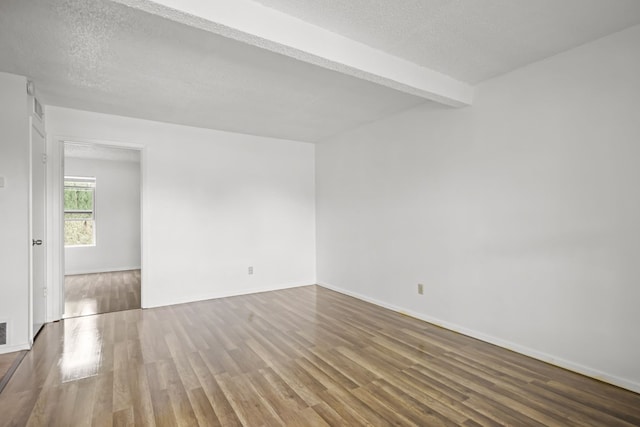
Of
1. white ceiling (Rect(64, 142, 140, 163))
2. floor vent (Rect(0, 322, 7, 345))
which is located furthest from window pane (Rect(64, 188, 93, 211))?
floor vent (Rect(0, 322, 7, 345))

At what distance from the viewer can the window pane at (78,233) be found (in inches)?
290

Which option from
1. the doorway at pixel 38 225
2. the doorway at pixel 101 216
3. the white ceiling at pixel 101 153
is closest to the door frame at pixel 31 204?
the doorway at pixel 38 225

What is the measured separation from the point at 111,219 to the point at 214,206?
13.4 ft

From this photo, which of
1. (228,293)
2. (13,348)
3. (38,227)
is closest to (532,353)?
(228,293)

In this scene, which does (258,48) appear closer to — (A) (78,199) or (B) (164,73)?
(B) (164,73)

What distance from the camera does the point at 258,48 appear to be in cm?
264

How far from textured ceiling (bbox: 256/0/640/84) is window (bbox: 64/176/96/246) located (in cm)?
736

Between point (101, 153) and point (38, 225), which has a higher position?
point (101, 153)

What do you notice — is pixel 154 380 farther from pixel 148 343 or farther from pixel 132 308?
pixel 132 308

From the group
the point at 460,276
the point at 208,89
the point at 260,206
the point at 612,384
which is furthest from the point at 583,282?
the point at 260,206

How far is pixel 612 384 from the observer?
8.13 feet

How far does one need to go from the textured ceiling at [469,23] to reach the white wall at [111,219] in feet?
23.4

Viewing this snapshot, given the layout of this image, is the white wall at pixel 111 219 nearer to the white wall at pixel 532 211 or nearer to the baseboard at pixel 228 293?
the baseboard at pixel 228 293

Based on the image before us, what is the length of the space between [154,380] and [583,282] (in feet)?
11.5
